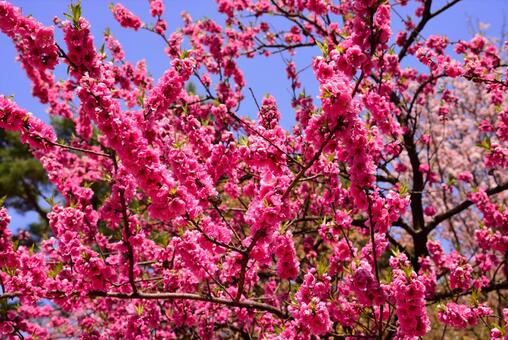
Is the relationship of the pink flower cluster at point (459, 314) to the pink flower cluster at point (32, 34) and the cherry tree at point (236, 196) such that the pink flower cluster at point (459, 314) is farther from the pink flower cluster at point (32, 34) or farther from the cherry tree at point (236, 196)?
the pink flower cluster at point (32, 34)

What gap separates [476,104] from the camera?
16375 mm

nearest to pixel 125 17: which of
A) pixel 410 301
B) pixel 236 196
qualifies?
pixel 236 196

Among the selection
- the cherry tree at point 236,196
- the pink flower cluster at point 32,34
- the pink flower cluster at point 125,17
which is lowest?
the cherry tree at point 236,196

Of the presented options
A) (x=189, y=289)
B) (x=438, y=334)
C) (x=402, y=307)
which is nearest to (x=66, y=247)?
(x=189, y=289)

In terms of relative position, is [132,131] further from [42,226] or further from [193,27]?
[42,226]

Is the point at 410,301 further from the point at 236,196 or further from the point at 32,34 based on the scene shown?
the point at 32,34

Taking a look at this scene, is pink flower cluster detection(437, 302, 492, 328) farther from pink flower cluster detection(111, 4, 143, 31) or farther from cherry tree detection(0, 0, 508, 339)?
pink flower cluster detection(111, 4, 143, 31)

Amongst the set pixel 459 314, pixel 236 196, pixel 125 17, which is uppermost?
pixel 125 17

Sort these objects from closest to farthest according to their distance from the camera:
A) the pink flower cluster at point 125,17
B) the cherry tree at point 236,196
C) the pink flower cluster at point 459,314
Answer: the cherry tree at point 236,196, the pink flower cluster at point 459,314, the pink flower cluster at point 125,17

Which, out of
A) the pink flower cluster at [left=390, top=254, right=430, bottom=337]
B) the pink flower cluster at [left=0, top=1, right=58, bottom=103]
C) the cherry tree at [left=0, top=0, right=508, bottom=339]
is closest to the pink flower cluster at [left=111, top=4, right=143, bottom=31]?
the cherry tree at [left=0, top=0, right=508, bottom=339]

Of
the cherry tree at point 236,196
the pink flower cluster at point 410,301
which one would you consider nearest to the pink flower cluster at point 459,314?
the cherry tree at point 236,196

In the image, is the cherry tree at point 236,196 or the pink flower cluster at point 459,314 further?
the pink flower cluster at point 459,314

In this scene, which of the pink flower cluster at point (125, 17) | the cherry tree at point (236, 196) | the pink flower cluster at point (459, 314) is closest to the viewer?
the cherry tree at point (236, 196)

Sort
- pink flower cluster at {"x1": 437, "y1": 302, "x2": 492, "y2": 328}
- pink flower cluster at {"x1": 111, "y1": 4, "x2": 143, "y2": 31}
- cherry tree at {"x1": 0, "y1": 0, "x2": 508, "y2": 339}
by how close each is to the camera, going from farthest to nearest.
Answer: pink flower cluster at {"x1": 111, "y1": 4, "x2": 143, "y2": 31}, pink flower cluster at {"x1": 437, "y1": 302, "x2": 492, "y2": 328}, cherry tree at {"x1": 0, "y1": 0, "x2": 508, "y2": 339}
